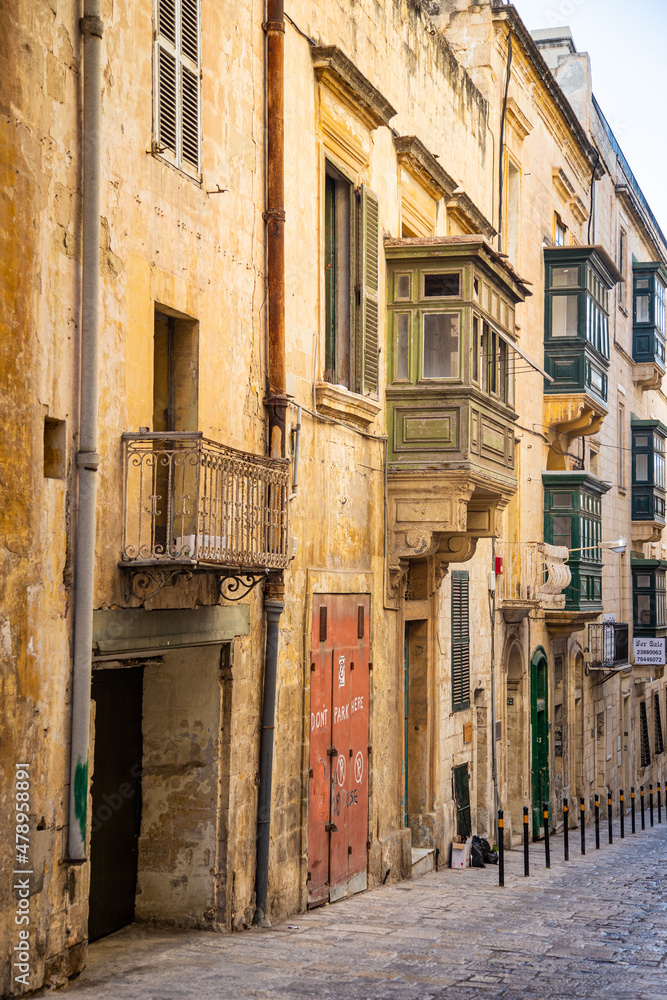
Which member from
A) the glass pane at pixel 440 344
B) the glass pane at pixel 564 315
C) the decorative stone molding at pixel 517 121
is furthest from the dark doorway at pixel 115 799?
the glass pane at pixel 564 315

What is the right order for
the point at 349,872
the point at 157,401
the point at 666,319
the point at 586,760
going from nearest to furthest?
1. the point at 157,401
2. the point at 349,872
3. the point at 586,760
4. the point at 666,319

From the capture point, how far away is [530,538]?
22859mm

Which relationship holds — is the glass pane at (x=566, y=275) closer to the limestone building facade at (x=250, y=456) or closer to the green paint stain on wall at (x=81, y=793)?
the limestone building facade at (x=250, y=456)

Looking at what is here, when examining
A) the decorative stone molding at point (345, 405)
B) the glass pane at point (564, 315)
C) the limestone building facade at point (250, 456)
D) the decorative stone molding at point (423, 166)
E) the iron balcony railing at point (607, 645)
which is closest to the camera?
the limestone building facade at point (250, 456)

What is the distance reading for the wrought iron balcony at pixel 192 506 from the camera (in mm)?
7965

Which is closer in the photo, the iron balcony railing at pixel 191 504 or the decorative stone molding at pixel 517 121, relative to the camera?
the iron balcony railing at pixel 191 504

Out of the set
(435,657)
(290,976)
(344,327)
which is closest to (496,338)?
(344,327)

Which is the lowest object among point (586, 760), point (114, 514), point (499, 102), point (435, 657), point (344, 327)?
point (586, 760)

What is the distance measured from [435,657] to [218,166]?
8.09m

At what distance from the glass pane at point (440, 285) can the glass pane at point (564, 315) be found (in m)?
10.8

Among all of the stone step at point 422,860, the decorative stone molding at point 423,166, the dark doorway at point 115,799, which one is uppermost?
the decorative stone molding at point 423,166

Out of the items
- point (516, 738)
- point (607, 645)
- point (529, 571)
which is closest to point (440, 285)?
point (529, 571)

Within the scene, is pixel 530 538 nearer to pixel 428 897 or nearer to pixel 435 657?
pixel 435 657

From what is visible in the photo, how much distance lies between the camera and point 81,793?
7535 mm
